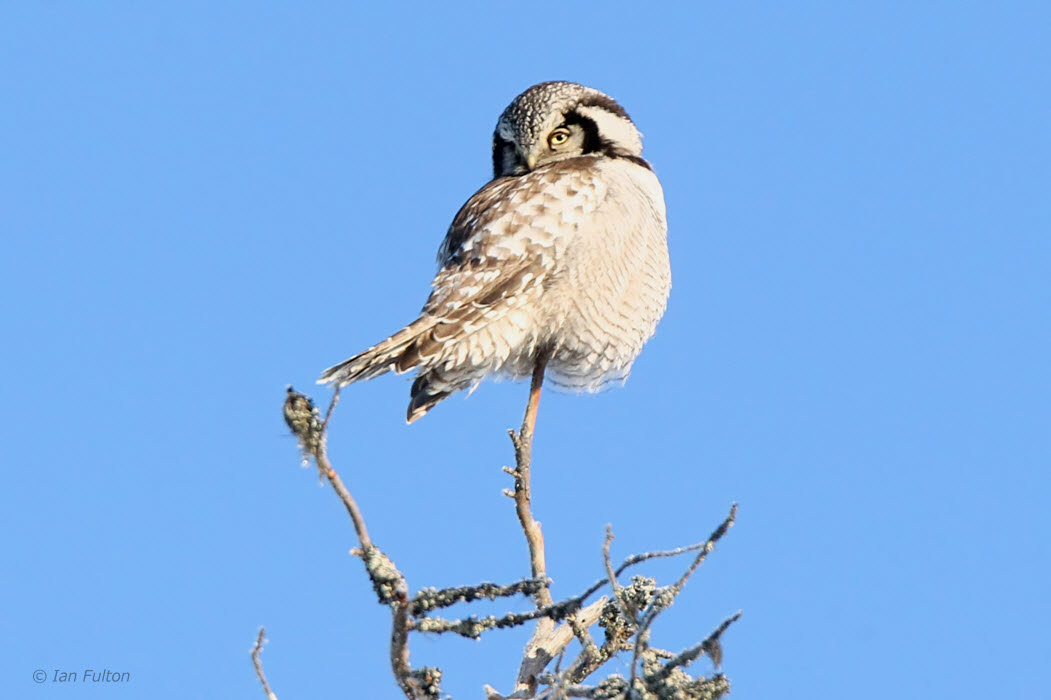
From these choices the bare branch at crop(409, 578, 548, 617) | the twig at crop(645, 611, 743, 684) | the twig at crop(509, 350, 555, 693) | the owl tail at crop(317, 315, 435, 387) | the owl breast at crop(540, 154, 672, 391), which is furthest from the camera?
the owl breast at crop(540, 154, 672, 391)

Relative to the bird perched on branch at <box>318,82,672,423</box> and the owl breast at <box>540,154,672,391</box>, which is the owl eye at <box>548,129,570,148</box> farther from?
the owl breast at <box>540,154,672,391</box>

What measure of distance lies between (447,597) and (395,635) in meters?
0.19

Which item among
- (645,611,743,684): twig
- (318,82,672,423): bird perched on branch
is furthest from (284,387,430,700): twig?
(318,82,672,423): bird perched on branch

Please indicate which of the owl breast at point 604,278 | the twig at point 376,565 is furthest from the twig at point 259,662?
the owl breast at point 604,278

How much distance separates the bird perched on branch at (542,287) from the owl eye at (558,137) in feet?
0.53

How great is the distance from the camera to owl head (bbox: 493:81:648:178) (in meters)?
5.91

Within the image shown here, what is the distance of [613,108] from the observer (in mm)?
6238

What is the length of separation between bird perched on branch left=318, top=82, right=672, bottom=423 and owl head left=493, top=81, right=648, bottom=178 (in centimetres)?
8

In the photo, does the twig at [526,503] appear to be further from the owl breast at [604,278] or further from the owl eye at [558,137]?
the owl eye at [558,137]

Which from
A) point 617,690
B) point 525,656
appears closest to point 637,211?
point 525,656

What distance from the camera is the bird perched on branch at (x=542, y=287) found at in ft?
15.9

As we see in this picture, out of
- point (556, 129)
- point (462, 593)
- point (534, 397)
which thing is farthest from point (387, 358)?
point (556, 129)

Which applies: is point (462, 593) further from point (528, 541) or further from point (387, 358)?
point (387, 358)

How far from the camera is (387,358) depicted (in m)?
4.63
